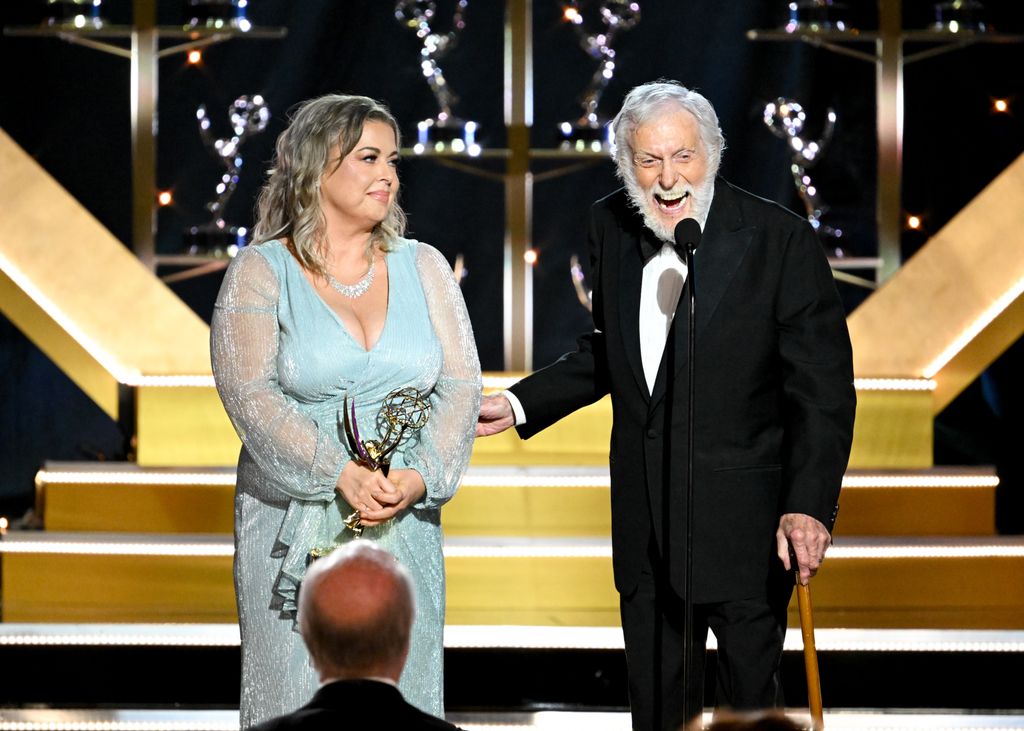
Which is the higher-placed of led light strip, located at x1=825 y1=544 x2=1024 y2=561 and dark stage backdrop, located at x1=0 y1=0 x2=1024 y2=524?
dark stage backdrop, located at x1=0 y1=0 x2=1024 y2=524

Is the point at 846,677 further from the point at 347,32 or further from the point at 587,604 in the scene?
the point at 347,32

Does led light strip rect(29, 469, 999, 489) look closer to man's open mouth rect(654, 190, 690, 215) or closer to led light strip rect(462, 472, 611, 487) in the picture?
led light strip rect(462, 472, 611, 487)

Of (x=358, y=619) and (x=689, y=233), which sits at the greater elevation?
(x=689, y=233)

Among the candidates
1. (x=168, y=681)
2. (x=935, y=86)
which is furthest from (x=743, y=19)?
(x=168, y=681)

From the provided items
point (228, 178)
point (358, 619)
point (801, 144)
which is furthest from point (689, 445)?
point (228, 178)

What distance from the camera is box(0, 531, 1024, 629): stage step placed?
16.0ft

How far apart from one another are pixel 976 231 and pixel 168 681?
328 centimetres

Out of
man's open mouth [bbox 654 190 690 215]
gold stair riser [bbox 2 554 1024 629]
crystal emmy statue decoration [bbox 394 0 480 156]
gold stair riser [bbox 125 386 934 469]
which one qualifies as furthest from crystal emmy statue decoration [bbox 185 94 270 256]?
man's open mouth [bbox 654 190 690 215]

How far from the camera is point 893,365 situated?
226 inches

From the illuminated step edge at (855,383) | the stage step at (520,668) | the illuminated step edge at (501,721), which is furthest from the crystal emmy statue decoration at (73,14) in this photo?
the illuminated step edge at (501,721)

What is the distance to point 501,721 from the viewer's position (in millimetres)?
4438

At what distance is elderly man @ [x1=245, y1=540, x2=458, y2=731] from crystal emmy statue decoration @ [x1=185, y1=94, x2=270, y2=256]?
4.33 meters

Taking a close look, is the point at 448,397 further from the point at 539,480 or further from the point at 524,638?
the point at 539,480

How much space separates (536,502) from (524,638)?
0.68 m
